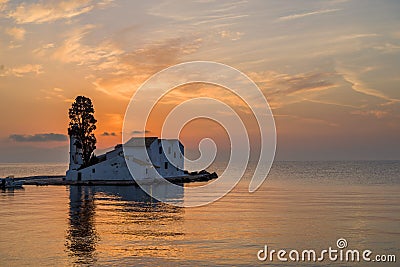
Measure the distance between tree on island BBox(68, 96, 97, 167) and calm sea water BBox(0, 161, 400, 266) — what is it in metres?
30.7

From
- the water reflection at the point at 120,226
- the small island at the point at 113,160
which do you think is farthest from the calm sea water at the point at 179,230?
the small island at the point at 113,160

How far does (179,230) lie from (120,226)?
13.8ft

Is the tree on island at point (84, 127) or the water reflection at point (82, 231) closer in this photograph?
the water reflection at point (82, 231)

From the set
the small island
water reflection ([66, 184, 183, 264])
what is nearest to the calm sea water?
water reflection ([66, 184, 183, 264])

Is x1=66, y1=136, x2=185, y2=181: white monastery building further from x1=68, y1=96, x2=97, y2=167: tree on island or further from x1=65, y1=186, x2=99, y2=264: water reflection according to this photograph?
x1=65, y1=186, x2=99, y2=264: water reflection

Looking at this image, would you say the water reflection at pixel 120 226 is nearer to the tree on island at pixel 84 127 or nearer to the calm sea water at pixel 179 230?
the calm sea water at pixel 179 230

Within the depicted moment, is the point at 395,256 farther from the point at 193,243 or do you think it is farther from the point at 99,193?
the point at 99,193

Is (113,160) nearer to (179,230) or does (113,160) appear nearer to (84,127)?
(84,127)

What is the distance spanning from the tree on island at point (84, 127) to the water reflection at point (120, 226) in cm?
2576

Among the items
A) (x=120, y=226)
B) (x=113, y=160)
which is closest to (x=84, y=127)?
(x=113, y=160)

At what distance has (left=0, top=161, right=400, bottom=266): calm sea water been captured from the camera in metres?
27.2

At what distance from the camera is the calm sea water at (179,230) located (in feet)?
89.3

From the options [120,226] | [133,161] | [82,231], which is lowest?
[82,231]

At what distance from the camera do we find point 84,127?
86.1 meters
